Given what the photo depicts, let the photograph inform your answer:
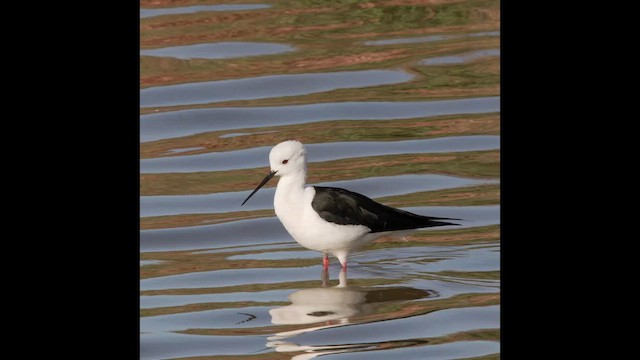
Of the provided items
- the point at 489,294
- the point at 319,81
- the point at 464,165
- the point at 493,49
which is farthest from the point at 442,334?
the point at 493,49

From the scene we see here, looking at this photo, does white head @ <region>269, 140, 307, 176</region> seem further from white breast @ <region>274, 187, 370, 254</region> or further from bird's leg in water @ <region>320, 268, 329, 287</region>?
bird's leg in water @ <region>320, 268, 329, 287</region>

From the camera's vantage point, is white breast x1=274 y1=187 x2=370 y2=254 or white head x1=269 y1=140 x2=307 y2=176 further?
white head x1=269 y1=140 x2=307 y2=176

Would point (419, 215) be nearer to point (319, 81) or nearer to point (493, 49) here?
point (319, 81)

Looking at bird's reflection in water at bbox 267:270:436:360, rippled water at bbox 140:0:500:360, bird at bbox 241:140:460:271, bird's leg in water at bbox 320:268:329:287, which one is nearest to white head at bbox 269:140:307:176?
bird at bbox 241:140:460:271

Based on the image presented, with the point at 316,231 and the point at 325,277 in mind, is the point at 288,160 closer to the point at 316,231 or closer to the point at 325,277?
the point at 316,231

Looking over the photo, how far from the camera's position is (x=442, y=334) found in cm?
680

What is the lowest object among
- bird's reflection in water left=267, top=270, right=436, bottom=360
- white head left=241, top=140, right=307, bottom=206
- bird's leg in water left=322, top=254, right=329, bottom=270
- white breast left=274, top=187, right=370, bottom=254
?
bird's reflection in water left=267, top=270, right=436, bottom=360

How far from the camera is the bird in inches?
328

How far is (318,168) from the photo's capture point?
404 inches

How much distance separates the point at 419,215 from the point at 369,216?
596 millimetres

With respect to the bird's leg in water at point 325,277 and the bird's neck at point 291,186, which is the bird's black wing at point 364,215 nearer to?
the bird's neck at point 291,186

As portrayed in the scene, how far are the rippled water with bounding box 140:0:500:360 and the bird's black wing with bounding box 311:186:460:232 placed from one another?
26cm

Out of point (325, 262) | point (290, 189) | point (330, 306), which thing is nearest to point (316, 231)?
point (325, 262)

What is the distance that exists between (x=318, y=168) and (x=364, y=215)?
1924mm
